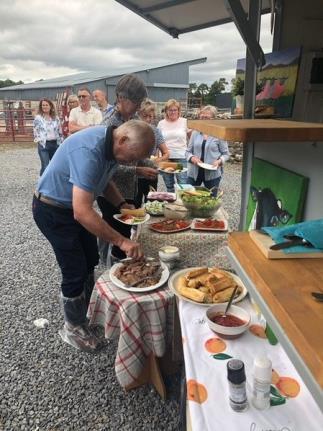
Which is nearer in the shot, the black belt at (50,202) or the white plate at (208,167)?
the black belt at (50,202)

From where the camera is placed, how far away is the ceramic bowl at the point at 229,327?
4.60ft

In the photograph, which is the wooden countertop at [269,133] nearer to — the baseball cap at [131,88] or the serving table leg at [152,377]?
the serving table leg at [152,377]

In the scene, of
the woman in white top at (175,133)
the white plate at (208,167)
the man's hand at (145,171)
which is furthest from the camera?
the woman in white top at (175,133)

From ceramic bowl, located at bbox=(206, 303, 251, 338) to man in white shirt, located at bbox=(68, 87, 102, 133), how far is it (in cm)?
503

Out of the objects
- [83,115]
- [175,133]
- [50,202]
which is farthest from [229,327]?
[83,115]

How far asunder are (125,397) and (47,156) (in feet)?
20.2

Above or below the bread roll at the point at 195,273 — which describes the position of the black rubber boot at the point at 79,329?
below

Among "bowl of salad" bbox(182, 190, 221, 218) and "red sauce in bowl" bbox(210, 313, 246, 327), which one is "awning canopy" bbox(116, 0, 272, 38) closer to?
"bowl of salad" bbox(182, 190, 221, 218)

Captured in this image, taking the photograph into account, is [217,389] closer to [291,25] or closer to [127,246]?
[127,246]

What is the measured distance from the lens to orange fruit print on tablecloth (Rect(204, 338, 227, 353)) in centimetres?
136

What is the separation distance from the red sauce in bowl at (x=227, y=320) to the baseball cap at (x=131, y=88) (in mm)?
1850

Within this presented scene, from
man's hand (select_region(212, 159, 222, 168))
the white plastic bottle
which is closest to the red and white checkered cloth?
the white plastic bottle

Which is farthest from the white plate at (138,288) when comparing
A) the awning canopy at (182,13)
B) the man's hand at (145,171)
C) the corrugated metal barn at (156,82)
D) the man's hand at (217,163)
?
the corrugated metal barn at (156,82)

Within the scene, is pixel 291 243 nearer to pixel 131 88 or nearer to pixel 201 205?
pixel 201 205
